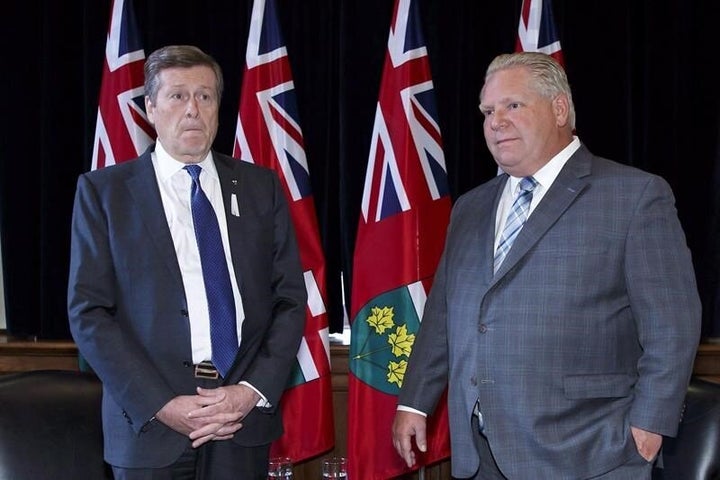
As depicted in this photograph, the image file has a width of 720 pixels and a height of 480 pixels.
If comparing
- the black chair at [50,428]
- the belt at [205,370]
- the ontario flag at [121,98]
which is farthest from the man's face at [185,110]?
the ontario flag at [121,98]

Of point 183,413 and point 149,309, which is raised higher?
point 149,309

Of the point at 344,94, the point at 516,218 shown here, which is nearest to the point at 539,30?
the point at 344,94

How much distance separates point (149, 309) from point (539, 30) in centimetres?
214

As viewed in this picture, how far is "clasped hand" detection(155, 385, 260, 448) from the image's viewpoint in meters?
2.23

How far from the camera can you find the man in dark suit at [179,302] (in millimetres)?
2256

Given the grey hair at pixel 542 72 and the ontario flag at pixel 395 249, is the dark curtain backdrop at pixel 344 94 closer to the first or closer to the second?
the ontario flag at pixel 395 249

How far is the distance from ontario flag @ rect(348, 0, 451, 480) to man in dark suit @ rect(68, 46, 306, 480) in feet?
3.96

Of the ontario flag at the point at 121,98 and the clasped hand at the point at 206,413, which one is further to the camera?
the ontario flag at the point at 121,98

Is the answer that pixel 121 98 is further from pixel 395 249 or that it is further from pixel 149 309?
pixel 149 309

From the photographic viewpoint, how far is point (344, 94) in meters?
4.26

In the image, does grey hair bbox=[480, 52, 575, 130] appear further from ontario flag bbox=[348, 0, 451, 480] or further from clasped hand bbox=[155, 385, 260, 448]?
ontario flag bbox=[348, 0, 451, 480]

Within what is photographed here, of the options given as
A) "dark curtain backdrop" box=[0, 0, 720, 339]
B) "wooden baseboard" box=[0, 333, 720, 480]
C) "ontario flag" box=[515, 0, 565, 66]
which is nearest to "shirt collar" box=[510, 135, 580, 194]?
"ontario flag" box=[515, 0, 565, 66]

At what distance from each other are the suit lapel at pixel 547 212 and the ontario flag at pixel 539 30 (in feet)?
5.46

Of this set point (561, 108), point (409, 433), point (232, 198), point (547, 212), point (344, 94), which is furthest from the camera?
point (344, 94)
